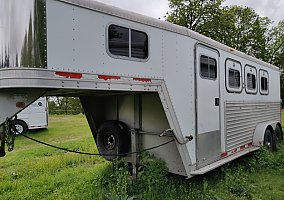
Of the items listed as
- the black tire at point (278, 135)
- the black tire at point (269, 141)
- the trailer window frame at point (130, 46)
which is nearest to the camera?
the trailer window frame at point (130, 46)

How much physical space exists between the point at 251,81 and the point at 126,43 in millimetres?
4572

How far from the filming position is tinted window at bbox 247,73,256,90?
6801 millimetres

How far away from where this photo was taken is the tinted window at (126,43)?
3.41 meters

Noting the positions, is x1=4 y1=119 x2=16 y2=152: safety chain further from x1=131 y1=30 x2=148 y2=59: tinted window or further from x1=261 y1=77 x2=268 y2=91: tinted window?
x1=261 y1=77 x2=268 y2=91: tinted window

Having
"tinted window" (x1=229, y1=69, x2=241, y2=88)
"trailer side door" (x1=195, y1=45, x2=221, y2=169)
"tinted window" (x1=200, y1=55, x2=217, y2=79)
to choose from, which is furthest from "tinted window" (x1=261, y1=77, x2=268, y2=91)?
"tinted window" (x1=200, y1=55, x2=217, y2=79)

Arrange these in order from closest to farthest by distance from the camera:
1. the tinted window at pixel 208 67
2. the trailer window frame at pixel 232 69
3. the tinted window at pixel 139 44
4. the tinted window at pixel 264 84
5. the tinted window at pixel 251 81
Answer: the tinted window at pixel 139 44 → the tinted window at pixel 208 67 → the trailer window frame at pixel 232 69 → the tinted window at pixel 251 81 → the tinted window at pixel 264 84

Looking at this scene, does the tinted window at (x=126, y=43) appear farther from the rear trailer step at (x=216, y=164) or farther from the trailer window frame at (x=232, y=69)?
the trailer window frame at (x=232, y=69)

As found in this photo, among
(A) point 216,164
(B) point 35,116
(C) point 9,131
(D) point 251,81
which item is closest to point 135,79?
(C) point 9,131

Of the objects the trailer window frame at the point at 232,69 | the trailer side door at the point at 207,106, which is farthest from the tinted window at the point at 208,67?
the trailer window frame at the point at 232,69

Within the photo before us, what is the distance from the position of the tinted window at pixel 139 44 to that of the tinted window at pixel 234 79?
9.16 feet

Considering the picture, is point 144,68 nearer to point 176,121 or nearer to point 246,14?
point 176,121

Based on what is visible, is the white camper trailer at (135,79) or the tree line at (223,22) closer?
the white camper trailer at (135,79)

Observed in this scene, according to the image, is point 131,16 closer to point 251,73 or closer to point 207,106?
point 207,106

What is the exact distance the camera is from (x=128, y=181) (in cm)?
485
